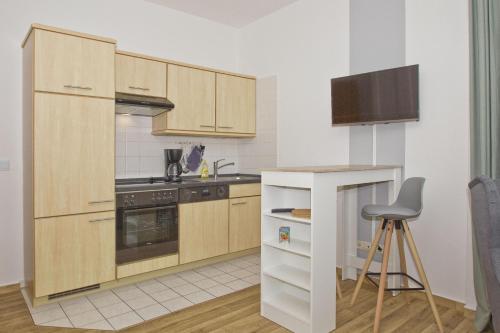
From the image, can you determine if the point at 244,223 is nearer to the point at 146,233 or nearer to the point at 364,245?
the point at 146,233

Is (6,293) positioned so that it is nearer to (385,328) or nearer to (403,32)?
(385,328)

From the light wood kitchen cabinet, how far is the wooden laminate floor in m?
1.83

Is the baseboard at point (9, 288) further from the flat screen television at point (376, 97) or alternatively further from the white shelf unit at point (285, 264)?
the flat screen television at point (376, 97)

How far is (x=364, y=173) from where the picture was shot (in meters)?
2.45

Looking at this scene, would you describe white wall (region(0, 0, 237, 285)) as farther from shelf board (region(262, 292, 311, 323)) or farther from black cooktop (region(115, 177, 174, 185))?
shelf board (region(262, 292, 311, 323))

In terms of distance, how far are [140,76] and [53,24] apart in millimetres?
924

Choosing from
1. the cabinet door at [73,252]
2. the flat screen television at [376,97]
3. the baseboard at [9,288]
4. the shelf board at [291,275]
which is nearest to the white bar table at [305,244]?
the shelf board at [291,275]

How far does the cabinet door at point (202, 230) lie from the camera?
129 inches

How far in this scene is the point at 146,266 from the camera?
304cm

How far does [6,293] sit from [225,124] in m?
2.64

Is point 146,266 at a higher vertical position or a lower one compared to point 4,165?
lower

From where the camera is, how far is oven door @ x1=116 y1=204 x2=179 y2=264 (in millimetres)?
2928

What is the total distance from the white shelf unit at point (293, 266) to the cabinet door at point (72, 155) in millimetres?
1401

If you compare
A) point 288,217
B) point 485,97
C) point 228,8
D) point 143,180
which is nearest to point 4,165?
point 143,180
